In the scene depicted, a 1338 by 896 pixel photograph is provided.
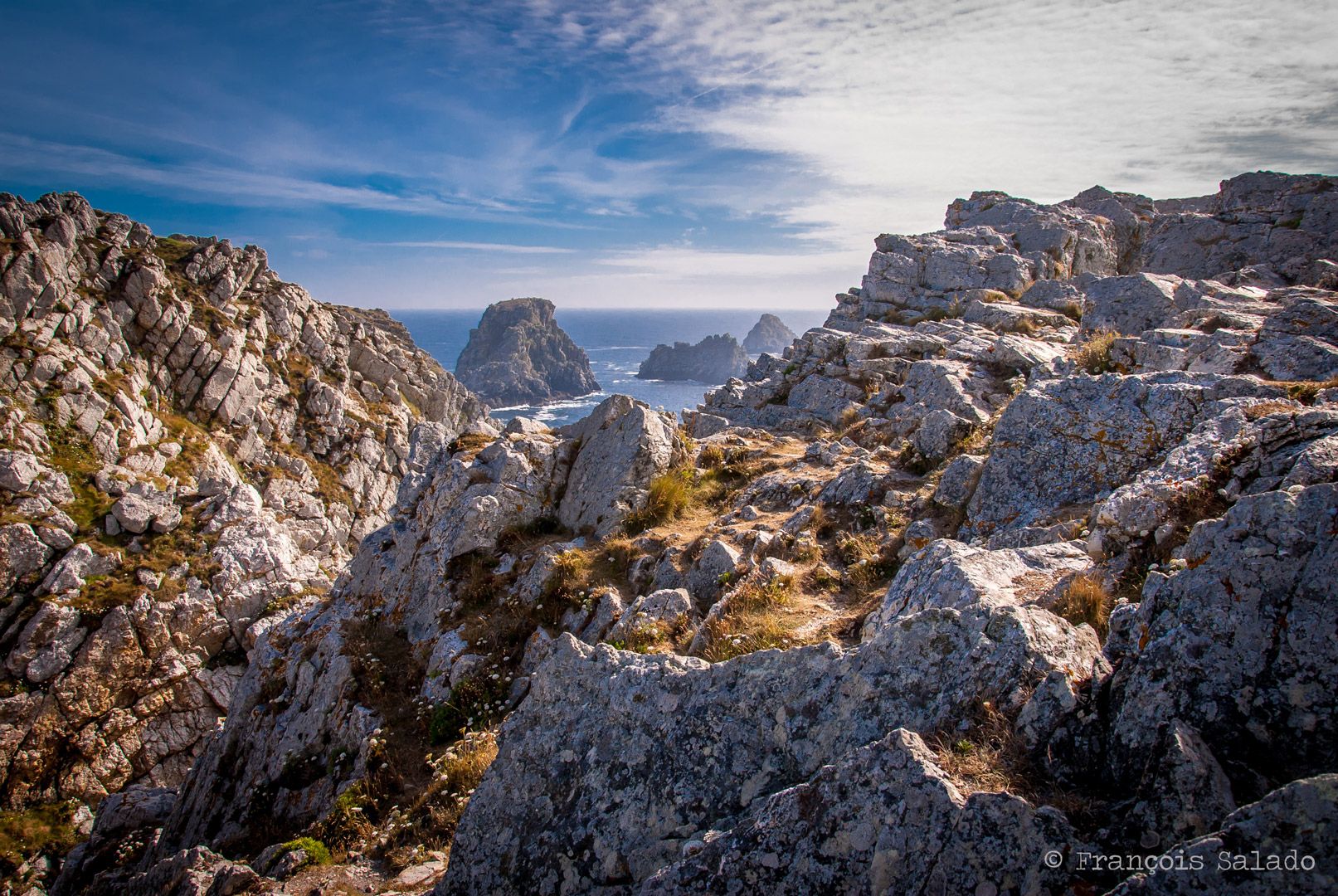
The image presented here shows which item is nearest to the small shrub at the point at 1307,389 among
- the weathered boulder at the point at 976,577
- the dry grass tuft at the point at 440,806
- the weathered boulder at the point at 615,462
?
the weathered boulder at the point at 976,577

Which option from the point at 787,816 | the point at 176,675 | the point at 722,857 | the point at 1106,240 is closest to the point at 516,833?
the point at 722,857

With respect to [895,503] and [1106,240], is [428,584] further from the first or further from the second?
[1106,240]

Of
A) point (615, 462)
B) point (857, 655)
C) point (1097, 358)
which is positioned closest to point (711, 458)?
point (615, 462)

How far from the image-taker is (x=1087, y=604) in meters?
5.79

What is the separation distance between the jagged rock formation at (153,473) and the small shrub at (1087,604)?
1535 inches

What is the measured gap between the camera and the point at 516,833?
570cm

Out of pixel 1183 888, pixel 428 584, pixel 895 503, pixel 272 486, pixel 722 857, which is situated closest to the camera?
pixel 1183 888

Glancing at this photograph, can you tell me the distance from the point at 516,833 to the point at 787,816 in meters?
3.02

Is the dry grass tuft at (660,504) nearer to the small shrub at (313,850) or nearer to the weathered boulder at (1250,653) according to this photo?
the small shrub at (313,850)

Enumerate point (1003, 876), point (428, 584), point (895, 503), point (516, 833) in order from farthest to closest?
point (428, 584) → point (895, 503) → point (516, 833) → point (1003, 876)

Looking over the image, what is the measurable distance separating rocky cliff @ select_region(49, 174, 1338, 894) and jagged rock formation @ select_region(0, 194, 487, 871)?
2447cm

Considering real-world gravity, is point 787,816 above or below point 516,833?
above

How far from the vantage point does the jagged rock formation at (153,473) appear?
29.8 m

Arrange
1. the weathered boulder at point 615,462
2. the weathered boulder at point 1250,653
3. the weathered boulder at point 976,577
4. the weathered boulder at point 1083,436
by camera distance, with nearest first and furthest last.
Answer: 1. the weathered boulder at point 1250,653
2. the weathered boulder at point 976,577
3. the weathered boulder at point 1083,436
4. the weathered boulder at point 615,462
